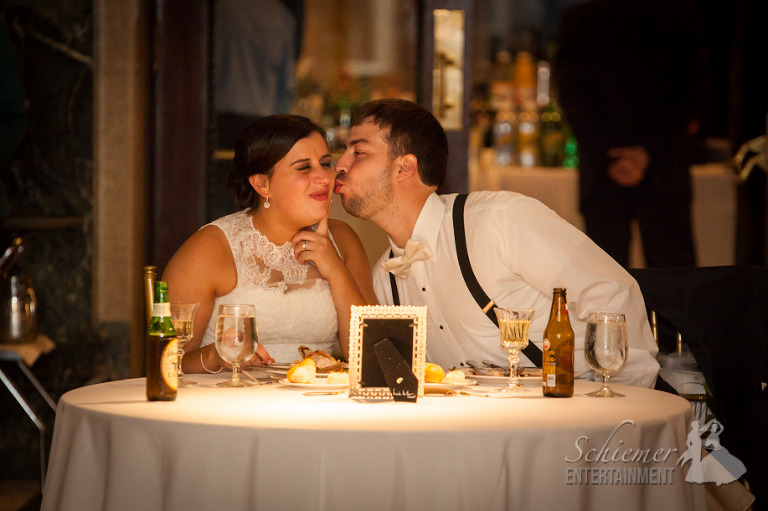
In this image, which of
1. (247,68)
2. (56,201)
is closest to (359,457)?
(56,201)

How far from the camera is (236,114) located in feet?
13.8

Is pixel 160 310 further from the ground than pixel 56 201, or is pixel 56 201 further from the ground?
pixel 56 201

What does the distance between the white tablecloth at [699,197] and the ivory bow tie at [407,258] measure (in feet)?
7.10

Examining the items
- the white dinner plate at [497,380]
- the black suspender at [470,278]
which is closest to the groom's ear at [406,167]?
the black suspender at [470,278]

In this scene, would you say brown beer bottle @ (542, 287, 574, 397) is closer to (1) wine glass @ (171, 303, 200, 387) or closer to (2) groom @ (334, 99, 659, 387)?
(2) groom @ (334, 99, 659, 387)

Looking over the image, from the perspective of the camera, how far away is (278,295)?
2975 millimetres

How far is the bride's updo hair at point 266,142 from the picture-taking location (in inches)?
118

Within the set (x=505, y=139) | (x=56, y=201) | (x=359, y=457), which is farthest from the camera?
(x=505, y=139)

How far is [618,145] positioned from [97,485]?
3550 millimetres

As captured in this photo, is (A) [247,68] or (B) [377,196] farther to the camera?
(A) [247,68]

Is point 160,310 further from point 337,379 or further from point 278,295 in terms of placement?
point 278,295

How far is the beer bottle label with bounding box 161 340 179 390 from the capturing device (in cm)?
178

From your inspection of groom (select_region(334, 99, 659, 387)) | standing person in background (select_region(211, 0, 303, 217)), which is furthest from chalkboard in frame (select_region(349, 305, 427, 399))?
standing person in background (select_region(211, 0, 303, 217))

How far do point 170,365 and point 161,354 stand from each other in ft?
0.09
